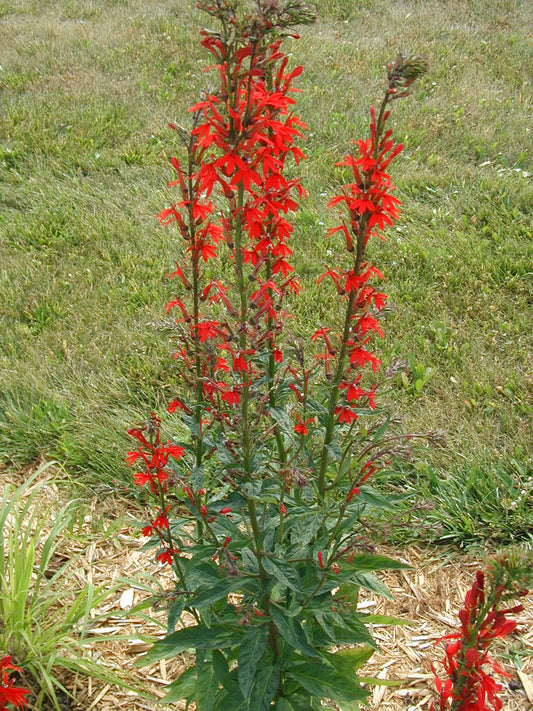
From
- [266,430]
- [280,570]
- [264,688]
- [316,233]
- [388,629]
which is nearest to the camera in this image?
[280,570]

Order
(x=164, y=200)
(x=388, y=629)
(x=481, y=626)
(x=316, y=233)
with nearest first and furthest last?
(x=481, y=626) < (x=388, y=629) < (x=316, y=233) < (x=164, y=200)

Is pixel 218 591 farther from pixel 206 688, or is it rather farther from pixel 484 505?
pixel 484 505

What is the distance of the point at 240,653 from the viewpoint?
1.98 meters

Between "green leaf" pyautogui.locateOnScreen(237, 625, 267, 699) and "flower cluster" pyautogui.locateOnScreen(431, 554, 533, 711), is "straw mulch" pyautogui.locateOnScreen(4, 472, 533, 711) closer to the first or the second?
"green leaf" pyautogui.locateOnScreen(237, 625, 267, 699)

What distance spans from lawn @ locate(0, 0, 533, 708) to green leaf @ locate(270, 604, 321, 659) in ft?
1.24

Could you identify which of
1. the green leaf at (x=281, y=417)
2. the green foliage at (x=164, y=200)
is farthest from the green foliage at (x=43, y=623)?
the green leaf at (x=281, y=417)

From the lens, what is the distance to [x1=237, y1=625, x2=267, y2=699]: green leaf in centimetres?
195

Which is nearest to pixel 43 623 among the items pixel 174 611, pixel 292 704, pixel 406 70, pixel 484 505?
pixel 174 611

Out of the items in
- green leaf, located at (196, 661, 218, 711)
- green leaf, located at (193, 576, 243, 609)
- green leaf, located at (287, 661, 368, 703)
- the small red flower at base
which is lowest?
green leaf, located at (196, 661, 218, 711)

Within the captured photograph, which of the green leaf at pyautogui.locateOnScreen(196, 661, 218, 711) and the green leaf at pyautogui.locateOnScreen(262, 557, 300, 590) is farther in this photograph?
the green leaf at pyautogui.locateOnScreen(196, 661, 218, 711)

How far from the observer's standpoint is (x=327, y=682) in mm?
2172

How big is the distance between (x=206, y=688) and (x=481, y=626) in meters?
0.97

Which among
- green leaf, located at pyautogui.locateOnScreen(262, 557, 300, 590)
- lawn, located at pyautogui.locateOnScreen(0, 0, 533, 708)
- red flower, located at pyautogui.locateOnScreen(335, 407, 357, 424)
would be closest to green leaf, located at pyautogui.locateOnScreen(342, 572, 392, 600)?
lawn, located at pyautogui.locateOnScreen(0, 0, 533, 708)

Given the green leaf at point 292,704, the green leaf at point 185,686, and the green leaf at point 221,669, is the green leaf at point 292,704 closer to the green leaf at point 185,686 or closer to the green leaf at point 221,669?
the green leaf at point 221,669
